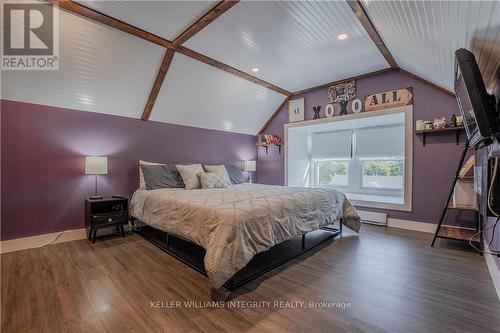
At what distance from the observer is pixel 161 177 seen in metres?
3.68

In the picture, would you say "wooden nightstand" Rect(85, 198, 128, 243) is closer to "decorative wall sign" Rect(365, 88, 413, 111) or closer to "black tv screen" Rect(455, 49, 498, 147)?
"black tv screen" Rect(455, 49, 498, 147)

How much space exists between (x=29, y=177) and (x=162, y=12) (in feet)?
8.90

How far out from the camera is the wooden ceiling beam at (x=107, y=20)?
2.29 metres

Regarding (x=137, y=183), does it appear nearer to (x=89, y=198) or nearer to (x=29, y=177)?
(x=89, y=198)

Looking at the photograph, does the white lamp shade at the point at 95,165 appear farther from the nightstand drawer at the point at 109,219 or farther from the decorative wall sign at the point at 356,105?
the decorative wall sign at the point at 356,105

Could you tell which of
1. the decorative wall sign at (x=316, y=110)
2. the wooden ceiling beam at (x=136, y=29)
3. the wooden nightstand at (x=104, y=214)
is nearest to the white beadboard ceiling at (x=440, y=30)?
the wooden ceiling beam at (x=136, y=29)

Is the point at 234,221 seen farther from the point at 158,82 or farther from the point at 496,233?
the point at 158,82

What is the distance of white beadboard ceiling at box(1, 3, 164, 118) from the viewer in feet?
8.68

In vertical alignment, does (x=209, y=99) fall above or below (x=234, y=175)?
above

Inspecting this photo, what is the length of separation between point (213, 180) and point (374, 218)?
2947 mm

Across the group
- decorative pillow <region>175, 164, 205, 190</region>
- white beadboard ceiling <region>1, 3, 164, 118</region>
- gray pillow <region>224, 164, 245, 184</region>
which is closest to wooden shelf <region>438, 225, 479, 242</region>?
gray pillow <region>224, 164, 245, 184</region>

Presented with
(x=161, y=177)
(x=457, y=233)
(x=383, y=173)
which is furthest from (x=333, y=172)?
(x=161, y=177)

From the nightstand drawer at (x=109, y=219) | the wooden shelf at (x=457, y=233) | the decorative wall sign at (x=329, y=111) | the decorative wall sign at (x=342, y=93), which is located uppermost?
the decorative wall sign at (x=342, y=93)

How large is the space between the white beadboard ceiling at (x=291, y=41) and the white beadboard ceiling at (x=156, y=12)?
0.81ft
